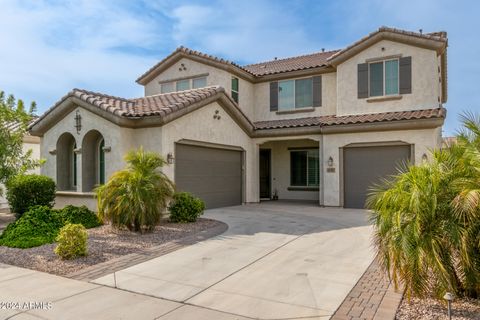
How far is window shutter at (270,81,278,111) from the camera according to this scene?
19.3m

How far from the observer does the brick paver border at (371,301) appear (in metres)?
4.66

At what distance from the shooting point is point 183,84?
1975cm

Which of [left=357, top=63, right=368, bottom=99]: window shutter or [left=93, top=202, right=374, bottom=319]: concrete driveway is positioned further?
[left=357, top=63, right=368, bottom=99]: window shutter

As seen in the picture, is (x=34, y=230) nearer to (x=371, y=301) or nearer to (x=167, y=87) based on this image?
(x=371, y=301)

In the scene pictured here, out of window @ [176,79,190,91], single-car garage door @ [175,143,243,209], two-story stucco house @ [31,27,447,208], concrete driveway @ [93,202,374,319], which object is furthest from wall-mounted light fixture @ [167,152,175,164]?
window @ [176,79,190,91]

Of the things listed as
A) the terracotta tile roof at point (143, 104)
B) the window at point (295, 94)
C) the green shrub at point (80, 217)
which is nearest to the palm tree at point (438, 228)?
the green shrub at point (80, 217)

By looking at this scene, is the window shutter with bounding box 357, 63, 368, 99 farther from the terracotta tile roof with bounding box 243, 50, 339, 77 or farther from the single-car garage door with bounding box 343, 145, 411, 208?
the single-car garage door with bounding box 343, 145, 411, 208

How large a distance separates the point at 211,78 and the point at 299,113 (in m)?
4.95

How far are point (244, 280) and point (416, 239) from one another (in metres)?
2.81

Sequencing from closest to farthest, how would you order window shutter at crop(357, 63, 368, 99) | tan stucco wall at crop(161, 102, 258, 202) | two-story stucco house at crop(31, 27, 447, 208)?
tan stucco wall at crop(161, 102, 258, 202) → two-story stucco house at crop(31, 27, 447, 208) → window shutter at crop(357, 63, 368, 99)

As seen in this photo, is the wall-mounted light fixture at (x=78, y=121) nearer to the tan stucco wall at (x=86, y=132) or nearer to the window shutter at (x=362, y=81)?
the tan stucco wall at (x=86, y=132)

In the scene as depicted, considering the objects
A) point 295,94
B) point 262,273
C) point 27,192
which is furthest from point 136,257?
point 295,94

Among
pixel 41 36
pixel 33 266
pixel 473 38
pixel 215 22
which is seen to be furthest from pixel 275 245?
pixel 473 38

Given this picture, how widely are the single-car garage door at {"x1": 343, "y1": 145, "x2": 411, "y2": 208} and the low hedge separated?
418 inches
